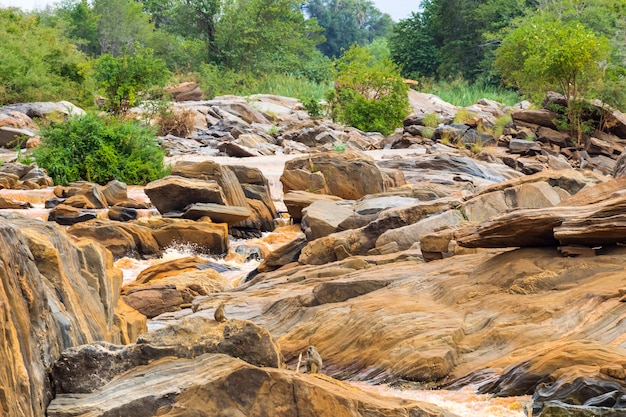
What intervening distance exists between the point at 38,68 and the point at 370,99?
10.7 m

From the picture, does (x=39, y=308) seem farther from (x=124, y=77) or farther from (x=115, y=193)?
(x=124, y=77)

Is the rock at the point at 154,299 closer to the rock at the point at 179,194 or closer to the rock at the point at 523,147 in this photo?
the rock at the point at 179,194

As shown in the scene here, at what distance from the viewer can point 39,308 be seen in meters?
3.88

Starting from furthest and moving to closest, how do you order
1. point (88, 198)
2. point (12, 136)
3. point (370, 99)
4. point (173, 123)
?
point (370, 99)
point (173, 123)
point (12, 136)
point (88, 198)

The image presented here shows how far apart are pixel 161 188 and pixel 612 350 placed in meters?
9.59

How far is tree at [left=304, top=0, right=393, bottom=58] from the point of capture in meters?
84.9

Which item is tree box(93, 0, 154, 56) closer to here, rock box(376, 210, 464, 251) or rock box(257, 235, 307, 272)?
rock box(257, 235, 307, 272)

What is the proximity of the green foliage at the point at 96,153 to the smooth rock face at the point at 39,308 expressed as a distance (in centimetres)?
1250

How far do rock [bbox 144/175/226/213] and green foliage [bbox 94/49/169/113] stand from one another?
372 inches

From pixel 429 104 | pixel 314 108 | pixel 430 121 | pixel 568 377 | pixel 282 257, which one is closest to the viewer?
pixel 568 377

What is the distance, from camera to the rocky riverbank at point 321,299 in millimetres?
3814

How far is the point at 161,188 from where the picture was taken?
13859 mm

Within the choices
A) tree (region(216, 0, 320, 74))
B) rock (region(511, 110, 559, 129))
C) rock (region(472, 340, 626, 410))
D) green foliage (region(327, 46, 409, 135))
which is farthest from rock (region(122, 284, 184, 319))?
tree (region(216, 0, 320, 74))

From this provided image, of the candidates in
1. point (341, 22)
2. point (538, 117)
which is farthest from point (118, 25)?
point (341, 22)
